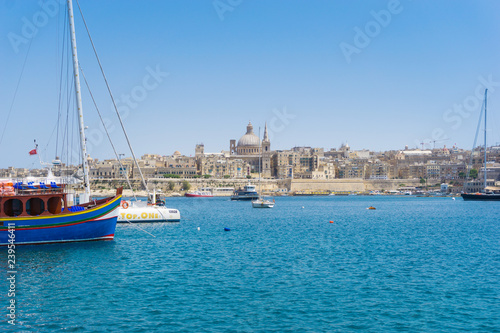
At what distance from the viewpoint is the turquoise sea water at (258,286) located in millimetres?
12391

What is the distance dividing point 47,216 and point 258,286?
1111 centimetres

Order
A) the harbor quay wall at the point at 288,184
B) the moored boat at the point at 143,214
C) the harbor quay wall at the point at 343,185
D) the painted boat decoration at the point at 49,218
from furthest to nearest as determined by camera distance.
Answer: the harbor quay wall at the point at 343,185
the harbor quay wall at the point at 288,184
the moored boat at the point at 143,214
the painted boat decoration at the point at 49,218

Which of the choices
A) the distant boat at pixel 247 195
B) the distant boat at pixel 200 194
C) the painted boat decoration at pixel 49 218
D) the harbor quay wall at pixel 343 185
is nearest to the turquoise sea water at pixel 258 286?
the painted boat decoration at pixel 49 218

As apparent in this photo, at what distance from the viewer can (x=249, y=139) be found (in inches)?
6220

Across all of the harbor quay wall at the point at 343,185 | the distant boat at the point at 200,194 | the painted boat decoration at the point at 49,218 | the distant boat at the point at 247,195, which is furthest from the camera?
the harbor quay wall at the point at 343,185

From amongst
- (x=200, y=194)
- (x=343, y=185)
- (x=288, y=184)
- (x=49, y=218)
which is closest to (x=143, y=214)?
(x=49, y=218)

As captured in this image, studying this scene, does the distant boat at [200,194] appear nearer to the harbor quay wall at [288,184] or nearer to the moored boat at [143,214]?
the harbor quay wall at [288,184]

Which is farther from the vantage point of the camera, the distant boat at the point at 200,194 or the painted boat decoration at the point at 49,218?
the distant boat at the point at 200,194

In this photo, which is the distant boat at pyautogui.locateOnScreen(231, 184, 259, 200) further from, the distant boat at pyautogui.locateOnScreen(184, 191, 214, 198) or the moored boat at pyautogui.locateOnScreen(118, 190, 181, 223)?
the moored boat at pyautogui.locateOnScreen(118, 190, 181, 223)

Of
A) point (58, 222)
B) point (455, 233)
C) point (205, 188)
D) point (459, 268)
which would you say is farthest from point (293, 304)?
point (205, 188)

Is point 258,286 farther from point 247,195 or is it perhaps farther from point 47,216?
point 247,195

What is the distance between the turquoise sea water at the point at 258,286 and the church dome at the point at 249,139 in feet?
428

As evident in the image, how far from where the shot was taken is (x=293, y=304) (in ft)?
45.3

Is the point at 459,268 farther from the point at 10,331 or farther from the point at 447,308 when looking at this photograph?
the point at 10,331
